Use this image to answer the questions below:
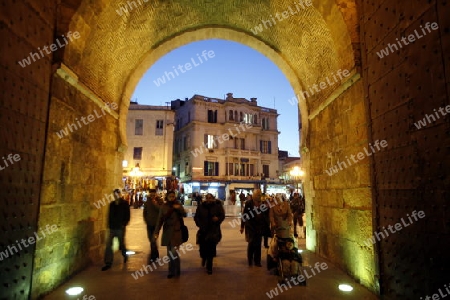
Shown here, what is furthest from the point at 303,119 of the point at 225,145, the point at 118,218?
the point at 225,145

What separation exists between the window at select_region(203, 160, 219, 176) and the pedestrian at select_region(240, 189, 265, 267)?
29.1 metres

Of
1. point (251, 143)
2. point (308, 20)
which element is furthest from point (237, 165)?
point (308, 20)

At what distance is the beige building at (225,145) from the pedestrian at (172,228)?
28.4m

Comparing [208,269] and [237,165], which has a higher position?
[237,165]

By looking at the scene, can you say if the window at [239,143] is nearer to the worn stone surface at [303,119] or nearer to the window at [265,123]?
the window at [265,123]

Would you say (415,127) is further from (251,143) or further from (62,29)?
(251,143)

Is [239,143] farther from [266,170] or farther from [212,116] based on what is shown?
[266,170]

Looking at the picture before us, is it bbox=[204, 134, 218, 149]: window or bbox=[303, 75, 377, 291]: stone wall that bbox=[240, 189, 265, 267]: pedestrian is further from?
bbox=[204, 134, 218, 149]: window

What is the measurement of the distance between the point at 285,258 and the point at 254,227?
→ 4.08 ft

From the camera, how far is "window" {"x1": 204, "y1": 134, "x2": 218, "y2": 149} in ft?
119

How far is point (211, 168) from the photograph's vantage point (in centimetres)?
3569

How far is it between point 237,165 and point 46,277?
32956 mm

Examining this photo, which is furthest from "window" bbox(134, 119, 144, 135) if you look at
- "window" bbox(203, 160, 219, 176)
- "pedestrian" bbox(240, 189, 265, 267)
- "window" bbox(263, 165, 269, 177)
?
"pedestrian" bbox(240, 189, 265, 267)

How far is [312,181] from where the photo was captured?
7500mm
